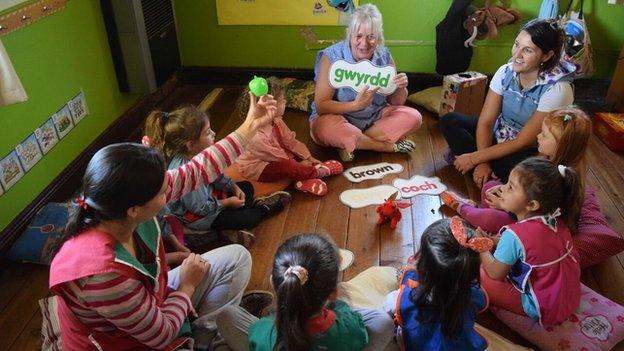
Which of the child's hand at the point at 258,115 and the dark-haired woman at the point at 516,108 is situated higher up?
the child's hand at the point at 258,115

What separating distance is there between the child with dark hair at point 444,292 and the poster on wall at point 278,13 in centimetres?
210

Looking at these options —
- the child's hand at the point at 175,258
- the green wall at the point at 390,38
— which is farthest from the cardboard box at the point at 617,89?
the child's hand at the point at 175,258

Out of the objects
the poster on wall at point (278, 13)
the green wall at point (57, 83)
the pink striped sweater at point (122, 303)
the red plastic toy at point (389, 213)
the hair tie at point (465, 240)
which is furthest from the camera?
the poster on wall at point (278, 13)

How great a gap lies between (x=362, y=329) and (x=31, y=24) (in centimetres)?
177

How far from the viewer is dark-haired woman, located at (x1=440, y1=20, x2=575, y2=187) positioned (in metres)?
1.99

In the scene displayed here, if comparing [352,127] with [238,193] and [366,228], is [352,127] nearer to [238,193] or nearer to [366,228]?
[366,228]

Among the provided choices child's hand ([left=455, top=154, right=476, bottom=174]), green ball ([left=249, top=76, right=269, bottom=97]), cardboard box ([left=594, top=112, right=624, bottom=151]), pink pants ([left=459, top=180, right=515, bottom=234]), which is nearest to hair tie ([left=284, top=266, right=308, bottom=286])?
green ball ([left=249, top=76, right=269, bottom=97])

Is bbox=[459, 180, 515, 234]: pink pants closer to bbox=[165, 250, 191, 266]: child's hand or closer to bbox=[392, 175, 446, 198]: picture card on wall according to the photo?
bbox=[392, 175, 446, 198]: picture card on wall

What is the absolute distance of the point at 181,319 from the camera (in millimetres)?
1176

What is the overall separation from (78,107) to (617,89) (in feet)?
9.63

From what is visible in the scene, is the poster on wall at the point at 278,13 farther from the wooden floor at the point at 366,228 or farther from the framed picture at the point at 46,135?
the framed picture at the point at 46,135

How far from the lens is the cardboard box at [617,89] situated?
2805mm

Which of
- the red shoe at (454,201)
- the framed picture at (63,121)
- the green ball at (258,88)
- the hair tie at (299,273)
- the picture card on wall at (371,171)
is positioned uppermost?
the green ball at (258,88)

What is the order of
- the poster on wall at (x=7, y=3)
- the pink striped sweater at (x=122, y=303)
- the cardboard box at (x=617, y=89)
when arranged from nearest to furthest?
the pink striped sweater at (x=122, y=303) < the poster on wall at (x=7, y=3) < the cardboard box at (x=617, y=89)
